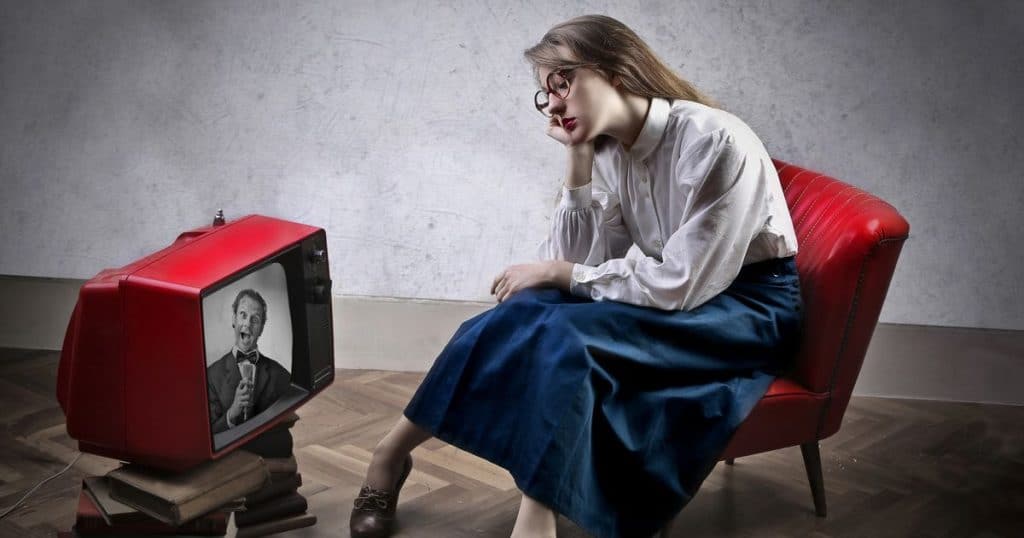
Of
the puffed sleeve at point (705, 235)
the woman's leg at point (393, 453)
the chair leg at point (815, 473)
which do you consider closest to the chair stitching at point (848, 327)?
the chair leg at point (815, 473)

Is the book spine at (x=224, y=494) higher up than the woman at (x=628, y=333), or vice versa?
the woman at (x=628, y=333)

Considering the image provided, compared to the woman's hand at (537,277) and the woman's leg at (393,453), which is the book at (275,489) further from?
the woman's hand at (537,277)

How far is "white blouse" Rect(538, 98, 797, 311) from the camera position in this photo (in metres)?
2.02

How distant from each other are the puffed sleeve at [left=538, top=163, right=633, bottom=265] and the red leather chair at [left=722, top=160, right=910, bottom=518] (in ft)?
1.28

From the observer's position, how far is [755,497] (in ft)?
8.15

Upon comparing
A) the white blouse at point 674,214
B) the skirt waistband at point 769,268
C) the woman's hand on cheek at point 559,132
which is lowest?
the skirt waistband at point 769,268

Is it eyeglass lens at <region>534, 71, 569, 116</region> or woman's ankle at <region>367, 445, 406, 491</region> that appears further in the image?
woman's ankle at <region>367, 445, 406, 491</region>

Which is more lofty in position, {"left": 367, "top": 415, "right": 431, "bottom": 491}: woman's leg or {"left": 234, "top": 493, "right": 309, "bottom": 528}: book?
{"left": 367, "top": 415, "right": 431, "bottom": 491}: woman's leg

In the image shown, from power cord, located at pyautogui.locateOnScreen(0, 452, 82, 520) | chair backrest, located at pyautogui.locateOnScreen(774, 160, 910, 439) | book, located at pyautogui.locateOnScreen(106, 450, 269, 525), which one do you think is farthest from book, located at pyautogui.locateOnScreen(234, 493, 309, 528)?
chair backrest, located at pyautogui.locateOnScreen(774, 160, 910, 439)

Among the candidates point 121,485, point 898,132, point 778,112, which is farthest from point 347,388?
point 898,132

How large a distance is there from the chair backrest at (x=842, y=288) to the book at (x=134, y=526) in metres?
1.14

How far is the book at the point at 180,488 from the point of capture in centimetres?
195

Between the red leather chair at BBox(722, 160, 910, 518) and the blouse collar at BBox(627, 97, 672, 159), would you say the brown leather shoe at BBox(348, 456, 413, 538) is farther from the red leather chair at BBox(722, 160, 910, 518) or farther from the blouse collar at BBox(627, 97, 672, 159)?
the blouse collar at BBox(627, 97, 672, 159)

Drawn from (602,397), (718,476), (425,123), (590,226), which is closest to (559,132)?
(590,226)
